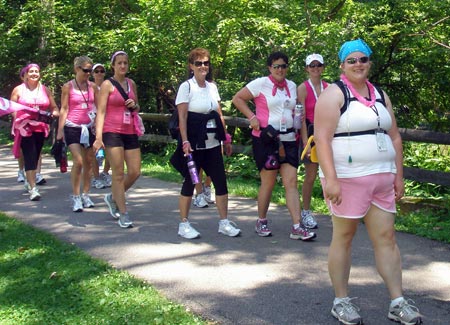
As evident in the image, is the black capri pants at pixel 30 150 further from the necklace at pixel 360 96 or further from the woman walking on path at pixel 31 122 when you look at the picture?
the necklace at pixel 360 96

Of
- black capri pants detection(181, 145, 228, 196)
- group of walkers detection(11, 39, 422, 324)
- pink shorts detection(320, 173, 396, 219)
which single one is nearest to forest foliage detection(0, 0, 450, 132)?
group of walkers detection(11, 39, 422, 324)

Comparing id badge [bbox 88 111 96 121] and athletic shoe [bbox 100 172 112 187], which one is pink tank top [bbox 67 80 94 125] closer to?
id badge [bbox 88 111 96 121]

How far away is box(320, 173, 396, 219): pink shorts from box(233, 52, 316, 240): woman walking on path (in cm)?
222

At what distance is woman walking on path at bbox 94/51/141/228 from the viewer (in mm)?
6992

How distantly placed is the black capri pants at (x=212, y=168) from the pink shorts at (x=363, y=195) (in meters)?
2.54

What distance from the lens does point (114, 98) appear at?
707 centimetres

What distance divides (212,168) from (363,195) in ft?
8.97

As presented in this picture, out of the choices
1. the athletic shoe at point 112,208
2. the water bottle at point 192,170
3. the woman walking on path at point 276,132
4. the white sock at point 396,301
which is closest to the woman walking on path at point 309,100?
the woman walking on path at point 276,132

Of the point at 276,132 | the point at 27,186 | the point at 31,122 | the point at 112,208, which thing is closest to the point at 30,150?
the point at 31,122

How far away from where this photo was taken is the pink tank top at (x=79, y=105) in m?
8.28

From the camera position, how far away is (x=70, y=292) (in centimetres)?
496

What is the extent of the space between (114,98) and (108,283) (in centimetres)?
259

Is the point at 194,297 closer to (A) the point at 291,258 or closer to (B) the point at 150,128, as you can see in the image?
(A) the point at 291,258

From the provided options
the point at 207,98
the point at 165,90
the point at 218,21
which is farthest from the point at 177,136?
the point at 165,90
